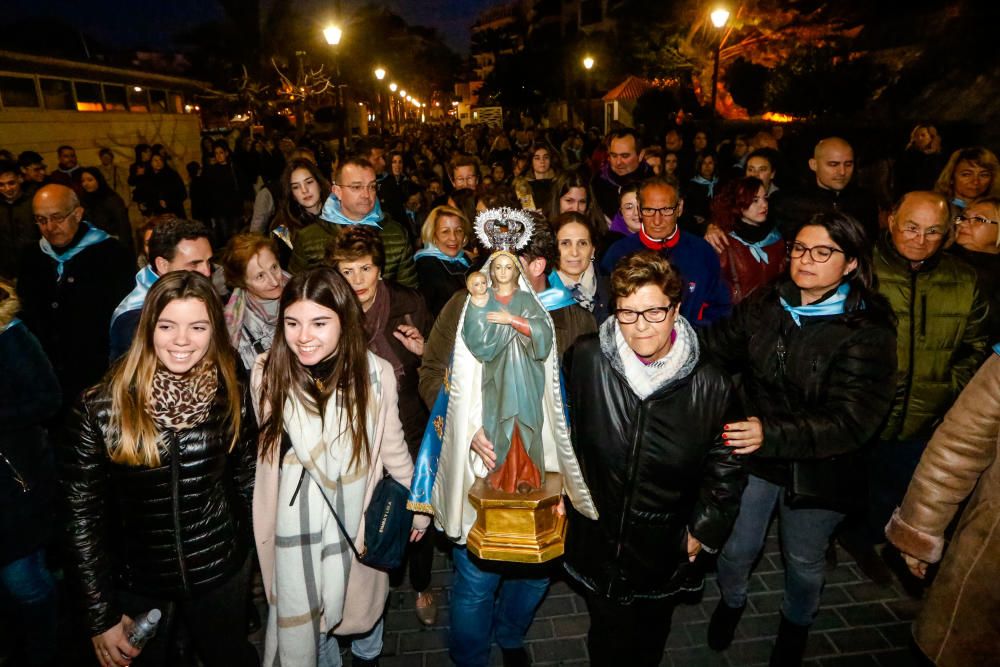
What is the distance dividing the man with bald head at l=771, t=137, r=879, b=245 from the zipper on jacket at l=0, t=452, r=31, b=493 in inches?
214

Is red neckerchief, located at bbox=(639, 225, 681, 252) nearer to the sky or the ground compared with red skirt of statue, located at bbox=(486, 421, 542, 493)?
nearer to the sky

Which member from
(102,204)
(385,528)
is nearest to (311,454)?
(385,528)

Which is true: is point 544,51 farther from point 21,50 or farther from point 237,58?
point 21,50

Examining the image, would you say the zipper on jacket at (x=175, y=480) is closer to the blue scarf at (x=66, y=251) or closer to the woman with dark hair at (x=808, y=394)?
the woman with dark hair at (x=808, y=394)

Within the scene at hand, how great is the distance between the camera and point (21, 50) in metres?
13.7

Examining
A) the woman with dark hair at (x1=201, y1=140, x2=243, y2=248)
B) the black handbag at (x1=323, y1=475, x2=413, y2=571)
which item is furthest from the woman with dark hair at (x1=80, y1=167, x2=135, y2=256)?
the black handbag at (x1=323, y1=475, x2=413, y2=571)

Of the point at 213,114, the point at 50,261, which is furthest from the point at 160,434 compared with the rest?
the point at 213,114

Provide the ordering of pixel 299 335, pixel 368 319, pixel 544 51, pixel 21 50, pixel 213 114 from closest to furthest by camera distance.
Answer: pixel 299 335
pixel 368 319
pixel 21 50
pixel 213 114
pixel 544 51

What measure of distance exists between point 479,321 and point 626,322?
68 cm

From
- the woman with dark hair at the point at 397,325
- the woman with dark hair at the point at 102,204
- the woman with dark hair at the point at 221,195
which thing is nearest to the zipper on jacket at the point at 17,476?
the woman with dark hair at the point at 397,325

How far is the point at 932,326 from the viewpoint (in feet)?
11.6

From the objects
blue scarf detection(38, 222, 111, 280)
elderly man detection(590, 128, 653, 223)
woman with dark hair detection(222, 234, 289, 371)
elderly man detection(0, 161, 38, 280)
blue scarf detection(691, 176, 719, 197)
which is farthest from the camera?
blue scarf detection(691, 176, 719, 197)

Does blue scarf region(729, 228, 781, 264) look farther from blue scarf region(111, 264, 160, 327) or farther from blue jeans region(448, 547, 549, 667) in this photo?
blue scarf region(111, 264, 160, 327)

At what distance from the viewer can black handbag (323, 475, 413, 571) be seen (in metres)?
2.79
